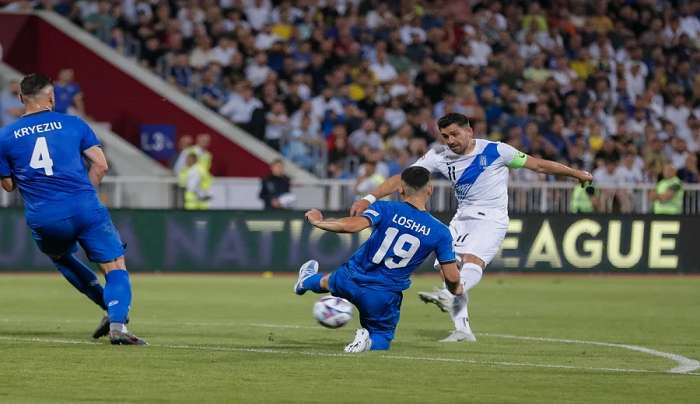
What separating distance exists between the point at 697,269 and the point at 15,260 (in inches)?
473

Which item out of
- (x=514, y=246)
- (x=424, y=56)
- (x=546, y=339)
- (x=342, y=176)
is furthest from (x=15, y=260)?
(x=546, y=339)

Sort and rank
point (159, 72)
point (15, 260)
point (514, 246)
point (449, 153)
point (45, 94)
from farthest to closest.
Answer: point (159, 72), point (514, 246), point (15, 260), point (449, 153), point (45, 94)

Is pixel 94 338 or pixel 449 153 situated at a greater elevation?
pixel 449 153

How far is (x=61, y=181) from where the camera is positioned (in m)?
12.1

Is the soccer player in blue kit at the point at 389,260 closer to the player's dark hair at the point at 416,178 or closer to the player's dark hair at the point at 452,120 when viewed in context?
the player's dark hair at the point at 416,178

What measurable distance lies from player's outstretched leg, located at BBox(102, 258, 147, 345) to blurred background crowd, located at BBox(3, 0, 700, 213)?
15433 millimetres

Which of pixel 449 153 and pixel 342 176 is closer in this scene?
pixel 449 153

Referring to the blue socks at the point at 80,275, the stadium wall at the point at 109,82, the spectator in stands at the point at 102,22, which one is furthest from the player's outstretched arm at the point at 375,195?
the spectator in stands at the point at 102,22

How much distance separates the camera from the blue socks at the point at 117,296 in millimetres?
12164

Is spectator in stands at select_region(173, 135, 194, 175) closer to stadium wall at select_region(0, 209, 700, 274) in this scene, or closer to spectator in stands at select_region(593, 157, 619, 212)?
stadium wall at select_region(0, 209, 700, 274)

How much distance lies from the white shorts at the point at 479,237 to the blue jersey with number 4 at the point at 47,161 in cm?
394

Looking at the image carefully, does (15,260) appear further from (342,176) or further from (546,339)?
(546,339)

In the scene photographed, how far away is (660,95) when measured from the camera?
3328 centimetres

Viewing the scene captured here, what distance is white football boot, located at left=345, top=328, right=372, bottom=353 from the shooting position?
40.2ft
